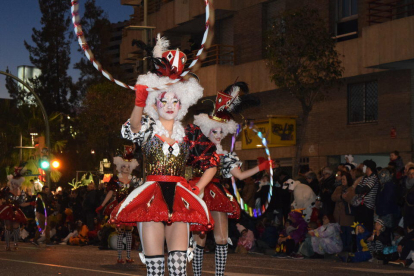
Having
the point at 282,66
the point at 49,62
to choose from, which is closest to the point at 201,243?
the point at 282,66

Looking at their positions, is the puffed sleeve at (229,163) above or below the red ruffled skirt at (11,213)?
above

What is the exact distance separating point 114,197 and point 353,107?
10.9 m

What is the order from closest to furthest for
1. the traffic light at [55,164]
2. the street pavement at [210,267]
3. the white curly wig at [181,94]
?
the white curly wig at [181,94] → the street pavement at [210,267] → the traffic light at [55,164]

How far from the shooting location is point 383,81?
2331 centimetres

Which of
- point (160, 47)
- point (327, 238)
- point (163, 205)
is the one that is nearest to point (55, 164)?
point (327, 238)

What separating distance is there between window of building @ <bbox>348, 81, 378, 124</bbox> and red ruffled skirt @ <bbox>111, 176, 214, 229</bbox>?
17051 millimetres

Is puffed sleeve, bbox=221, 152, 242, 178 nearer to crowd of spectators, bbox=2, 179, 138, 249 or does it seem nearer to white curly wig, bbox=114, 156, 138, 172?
white curly wig, bbox=114, 156, 138, 172

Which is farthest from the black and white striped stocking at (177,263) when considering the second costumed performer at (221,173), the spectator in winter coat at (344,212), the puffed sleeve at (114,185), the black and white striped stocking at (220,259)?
the spectator in winter coat at (344,212)

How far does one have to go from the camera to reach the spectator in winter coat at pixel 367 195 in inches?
617

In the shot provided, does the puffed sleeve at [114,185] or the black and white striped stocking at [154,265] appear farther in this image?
the puffed sleeve at [114,185]

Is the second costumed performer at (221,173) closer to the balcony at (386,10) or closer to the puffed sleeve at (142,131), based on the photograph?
the puffed sleeve at (142,131)

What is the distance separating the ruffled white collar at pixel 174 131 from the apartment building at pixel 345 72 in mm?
10795

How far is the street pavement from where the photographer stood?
13.2 metres

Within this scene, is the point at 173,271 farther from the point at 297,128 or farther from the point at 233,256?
the point at 297,128
